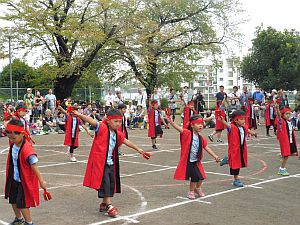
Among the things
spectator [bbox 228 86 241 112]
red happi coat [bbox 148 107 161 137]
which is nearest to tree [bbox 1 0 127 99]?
spectator [bbox 228 86 241 112]

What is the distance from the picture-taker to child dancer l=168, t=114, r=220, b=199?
8.38 metres

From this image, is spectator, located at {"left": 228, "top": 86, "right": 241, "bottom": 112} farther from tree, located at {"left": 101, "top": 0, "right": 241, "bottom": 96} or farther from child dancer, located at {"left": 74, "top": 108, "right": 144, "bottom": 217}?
child dancer, located at {"left": 74, "top": 108, "right": 144, "bottom": 217}

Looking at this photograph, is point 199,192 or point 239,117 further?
point 239,117

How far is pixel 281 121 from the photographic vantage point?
11.0 meters

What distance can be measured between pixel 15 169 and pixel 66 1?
24.2 m

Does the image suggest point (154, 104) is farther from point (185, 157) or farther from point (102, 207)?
point (102, 207)

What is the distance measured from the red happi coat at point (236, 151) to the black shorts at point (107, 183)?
301cm

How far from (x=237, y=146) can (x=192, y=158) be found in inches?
55.7

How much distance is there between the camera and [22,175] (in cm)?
630

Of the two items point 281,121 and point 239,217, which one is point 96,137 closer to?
point 239,217

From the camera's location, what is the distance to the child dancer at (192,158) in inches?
330

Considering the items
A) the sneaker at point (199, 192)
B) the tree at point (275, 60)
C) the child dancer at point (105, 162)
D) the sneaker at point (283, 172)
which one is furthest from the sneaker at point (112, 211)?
the tree at point (275, 60)

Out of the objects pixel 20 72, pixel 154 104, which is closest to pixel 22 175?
pixel 154 104

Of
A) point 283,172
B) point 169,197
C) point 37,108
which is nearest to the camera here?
point 169,197
